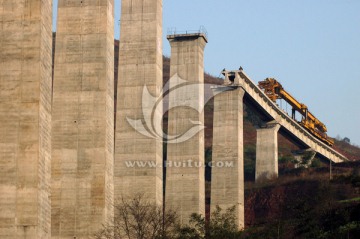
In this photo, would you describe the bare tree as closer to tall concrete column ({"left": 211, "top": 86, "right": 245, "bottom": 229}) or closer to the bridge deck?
A: tall concrete column ({"left": 211, "top": 86, "right": 245, "bottom": 229})

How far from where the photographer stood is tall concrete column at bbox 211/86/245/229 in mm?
73688

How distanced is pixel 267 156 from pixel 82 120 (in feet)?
163

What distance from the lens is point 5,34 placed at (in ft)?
124

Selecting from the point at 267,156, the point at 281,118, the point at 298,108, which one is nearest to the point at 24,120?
the point at 267,156

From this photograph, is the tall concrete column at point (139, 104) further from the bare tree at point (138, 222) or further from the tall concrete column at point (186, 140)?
the tall concrete column at point (186, 140)

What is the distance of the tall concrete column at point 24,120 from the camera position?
36.1m

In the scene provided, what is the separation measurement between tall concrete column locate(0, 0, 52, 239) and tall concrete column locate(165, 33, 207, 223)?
2869 centimetres

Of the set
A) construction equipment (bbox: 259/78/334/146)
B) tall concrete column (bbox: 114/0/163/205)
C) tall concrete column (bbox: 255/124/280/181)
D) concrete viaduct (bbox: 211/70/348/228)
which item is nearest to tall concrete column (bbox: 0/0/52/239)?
tall concrete column (bbox: 114/0/163/205)

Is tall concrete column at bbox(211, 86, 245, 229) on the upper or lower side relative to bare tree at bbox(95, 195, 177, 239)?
upper

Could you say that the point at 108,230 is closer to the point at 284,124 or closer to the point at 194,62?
the point at 194,62

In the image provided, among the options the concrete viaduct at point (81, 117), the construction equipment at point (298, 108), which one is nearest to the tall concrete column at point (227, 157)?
the concrete viaduct at point (81, 117)

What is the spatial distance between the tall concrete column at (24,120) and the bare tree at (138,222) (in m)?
7.48

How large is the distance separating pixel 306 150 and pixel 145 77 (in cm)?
5733

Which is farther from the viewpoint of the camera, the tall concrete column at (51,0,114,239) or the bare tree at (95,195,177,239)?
the bare tree at (95,195,177,239)
